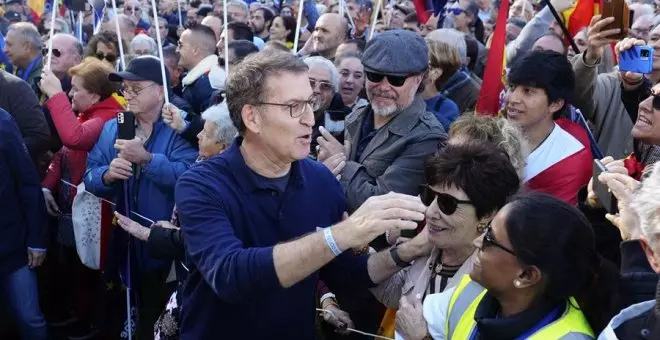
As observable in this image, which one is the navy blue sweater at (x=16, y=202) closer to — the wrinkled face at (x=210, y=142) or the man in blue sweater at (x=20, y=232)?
the man in blue sweater at (x=20, y=232)

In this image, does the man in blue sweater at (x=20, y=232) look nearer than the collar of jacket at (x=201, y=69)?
Yes

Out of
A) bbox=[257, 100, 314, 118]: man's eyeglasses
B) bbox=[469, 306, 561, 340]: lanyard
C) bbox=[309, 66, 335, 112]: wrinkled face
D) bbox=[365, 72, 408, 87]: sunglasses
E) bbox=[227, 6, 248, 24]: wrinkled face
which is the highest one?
bbox=[257, 100, 314, 118]: man's eyeglasses

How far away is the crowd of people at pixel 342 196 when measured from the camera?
2455 millimetres

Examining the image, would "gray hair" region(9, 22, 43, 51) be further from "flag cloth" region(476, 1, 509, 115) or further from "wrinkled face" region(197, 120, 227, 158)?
"flag cloth" region(476, 1, 509, 115)

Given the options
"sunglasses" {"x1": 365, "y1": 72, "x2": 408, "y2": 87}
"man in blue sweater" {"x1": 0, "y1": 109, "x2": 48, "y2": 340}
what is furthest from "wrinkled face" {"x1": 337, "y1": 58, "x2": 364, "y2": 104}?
"man in blue sweater" {"x1": 0, "y1": 109, "x2": 48, "y2": 340}

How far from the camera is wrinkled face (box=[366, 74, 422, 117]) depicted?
166 inches

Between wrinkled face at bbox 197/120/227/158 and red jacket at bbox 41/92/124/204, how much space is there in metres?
1.34

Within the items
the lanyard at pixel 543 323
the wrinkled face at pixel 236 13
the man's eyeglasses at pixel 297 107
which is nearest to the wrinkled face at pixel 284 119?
the man's eyeglasses at pixel 297 107

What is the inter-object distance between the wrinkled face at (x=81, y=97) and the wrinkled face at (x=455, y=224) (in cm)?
346

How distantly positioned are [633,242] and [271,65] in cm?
130

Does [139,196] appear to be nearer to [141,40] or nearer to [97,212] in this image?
[97,212]

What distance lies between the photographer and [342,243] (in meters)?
2.45

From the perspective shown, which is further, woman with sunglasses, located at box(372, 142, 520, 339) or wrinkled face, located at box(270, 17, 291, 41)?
wrinkled face, located at box(270, 17, 291, 41)

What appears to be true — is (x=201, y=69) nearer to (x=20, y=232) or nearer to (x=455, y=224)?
(x=20, y=232)
